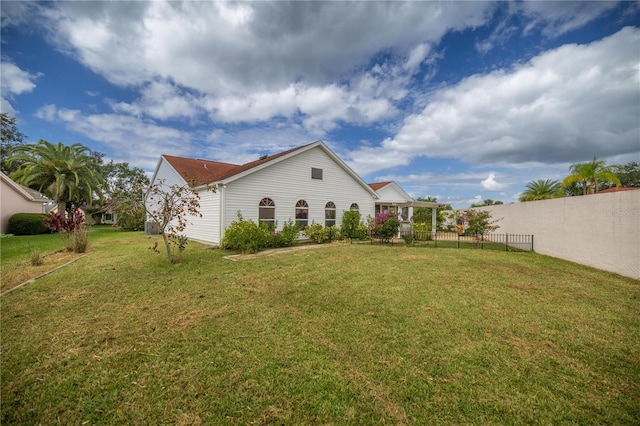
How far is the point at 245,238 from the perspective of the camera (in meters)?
11.1

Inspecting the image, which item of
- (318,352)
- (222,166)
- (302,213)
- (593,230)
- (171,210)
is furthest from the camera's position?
(222,166)

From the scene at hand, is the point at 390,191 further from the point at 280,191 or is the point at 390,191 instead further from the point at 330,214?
the point at 280,191

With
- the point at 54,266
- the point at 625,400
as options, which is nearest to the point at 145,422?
the point at 625,400

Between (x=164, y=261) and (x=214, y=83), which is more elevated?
(x=214, y=83)

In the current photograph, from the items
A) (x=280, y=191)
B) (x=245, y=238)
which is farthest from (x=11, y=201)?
(x=245, y=238)

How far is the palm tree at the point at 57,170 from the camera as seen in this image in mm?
21359

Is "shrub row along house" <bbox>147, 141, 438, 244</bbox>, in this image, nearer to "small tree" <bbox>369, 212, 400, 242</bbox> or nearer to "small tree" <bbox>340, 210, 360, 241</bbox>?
"small tree" <bbox>340, 210, 360, 241</bbox>

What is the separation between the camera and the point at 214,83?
12727 mm

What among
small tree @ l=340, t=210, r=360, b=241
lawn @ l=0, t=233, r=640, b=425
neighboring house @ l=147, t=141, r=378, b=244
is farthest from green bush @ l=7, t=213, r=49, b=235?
small tree @ l=340, t=210, r=360, b=241

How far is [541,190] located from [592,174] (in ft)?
30.3

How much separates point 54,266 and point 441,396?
11.1 metres

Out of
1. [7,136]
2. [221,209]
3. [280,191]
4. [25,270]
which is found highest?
[7,136]

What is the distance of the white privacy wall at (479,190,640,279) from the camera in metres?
7.24

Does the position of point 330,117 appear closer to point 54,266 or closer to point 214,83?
point 214,83
